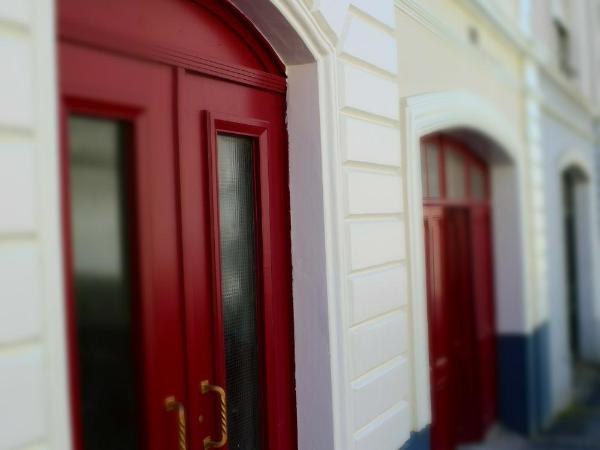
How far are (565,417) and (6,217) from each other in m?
7.96

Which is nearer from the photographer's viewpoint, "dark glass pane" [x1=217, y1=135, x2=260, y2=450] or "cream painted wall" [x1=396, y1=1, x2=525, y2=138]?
"dark glass pane" [x1=217, y1=135, x2=260, y2=450]

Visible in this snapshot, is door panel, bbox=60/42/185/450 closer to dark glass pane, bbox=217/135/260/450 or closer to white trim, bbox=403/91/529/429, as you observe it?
dark glass pane, bbox=217/135/260/450

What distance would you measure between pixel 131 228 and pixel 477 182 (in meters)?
5.11

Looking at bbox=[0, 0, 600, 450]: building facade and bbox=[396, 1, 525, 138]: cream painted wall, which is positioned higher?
bbox=[396, 1, 525, 138]: cream painted wall

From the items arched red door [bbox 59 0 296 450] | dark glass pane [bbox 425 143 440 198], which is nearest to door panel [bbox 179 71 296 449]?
arched red door [bbox 59 0 296 450]

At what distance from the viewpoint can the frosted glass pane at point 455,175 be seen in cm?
606

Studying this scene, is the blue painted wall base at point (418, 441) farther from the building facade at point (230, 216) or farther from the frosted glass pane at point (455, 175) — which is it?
the frosted glass pane at point (455, 175)

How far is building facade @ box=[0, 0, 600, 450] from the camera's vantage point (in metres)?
1.97

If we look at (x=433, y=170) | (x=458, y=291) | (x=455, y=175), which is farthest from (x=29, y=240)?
(x=458, y=291)

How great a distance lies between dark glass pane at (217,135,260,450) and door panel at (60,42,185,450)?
1.18 ft

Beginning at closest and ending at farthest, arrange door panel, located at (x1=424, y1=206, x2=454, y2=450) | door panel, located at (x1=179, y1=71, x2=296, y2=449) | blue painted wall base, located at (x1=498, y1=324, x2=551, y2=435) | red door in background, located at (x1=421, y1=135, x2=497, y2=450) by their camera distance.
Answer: door panel, located at (x1=179, y1=71, x2=296, y2=449) < door panel, located at (x1=424, y1=206, x2=454, y2=450) < red door in background, located at (x1=421, y1=135, x2=497, y2=450) < blue painted wall base, located at (x1=498, y1=324, x2=551, y2=435)

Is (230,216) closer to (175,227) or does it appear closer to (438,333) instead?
(175,227)

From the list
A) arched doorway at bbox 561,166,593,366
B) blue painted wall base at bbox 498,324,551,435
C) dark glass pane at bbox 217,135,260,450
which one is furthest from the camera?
arched doorway at bbox 561,166,593,366


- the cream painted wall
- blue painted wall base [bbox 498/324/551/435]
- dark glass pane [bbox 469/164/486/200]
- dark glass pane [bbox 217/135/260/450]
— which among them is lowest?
blue painted wall base [bbox 498/324/551/435]
